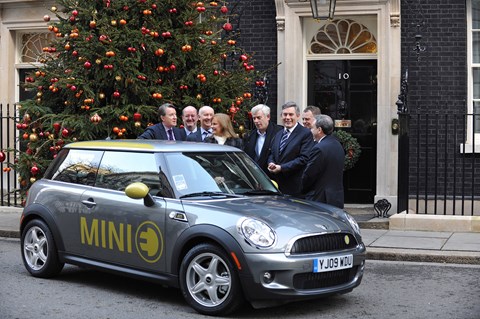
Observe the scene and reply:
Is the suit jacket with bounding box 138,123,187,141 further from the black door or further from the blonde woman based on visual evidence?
the black door

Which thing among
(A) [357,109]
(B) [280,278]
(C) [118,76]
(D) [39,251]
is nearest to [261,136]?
(C) [118,76]

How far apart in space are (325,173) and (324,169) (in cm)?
6

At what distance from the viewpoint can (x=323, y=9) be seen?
15.1 m

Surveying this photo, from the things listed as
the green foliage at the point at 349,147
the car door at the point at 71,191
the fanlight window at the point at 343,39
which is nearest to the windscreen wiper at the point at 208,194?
the car door at the point at 71,191

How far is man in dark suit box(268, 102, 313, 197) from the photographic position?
10055 millimetres

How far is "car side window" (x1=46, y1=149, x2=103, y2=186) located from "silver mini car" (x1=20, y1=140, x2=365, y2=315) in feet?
0.04

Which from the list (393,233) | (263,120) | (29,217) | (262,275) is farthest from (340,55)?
(262,275)

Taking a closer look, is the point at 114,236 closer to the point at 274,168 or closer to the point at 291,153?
the point at 274,168

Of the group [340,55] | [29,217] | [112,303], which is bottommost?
[112,303]

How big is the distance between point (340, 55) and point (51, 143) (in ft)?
18.9

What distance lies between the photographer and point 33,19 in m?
17.9

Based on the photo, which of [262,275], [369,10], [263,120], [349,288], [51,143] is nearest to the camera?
[262,275]

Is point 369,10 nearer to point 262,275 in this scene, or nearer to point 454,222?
point 454,222

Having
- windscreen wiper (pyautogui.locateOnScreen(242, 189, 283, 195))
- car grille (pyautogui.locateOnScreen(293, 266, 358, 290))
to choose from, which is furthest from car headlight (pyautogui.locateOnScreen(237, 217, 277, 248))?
windscreen wiper (pyautogui.locateOnScreen(242, 189, 283, 195))
